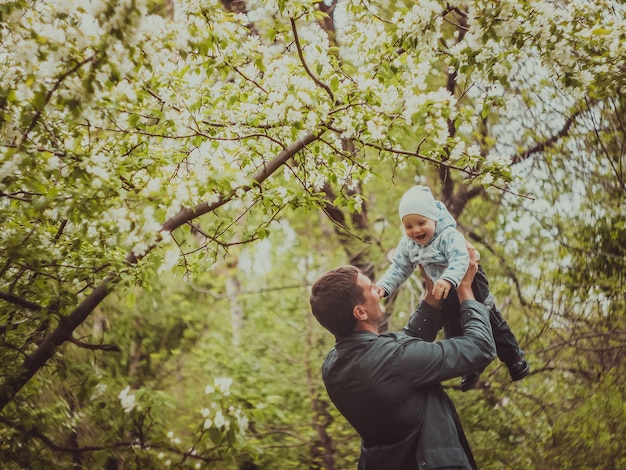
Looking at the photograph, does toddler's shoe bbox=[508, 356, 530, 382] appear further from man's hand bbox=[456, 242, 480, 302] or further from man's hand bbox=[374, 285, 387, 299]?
man's hand bbox=[374, 285, 387, 299]

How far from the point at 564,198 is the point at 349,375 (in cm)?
385

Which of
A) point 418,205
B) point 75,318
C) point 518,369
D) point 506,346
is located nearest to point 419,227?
point 418,205

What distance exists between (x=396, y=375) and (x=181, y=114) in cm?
191

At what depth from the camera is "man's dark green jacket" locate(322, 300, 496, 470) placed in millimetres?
1939

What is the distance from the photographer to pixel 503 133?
5582mm

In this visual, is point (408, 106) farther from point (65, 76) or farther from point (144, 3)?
point (65, 76)

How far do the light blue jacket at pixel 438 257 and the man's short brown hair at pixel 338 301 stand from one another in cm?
37

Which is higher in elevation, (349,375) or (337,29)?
(337,29)

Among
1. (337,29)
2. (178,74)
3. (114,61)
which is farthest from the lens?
(337,29)

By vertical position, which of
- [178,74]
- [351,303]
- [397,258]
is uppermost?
[178,74]

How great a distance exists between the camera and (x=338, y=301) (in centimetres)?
216

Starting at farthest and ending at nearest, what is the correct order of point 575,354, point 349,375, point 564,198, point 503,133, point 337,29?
1. point 337,29
2. point 503,133
3. point 564,198
4. point 575,354
5. point 349,375

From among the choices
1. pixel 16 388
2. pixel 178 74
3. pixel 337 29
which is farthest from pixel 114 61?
pixel 337 29

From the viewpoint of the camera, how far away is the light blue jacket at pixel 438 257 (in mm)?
2194
